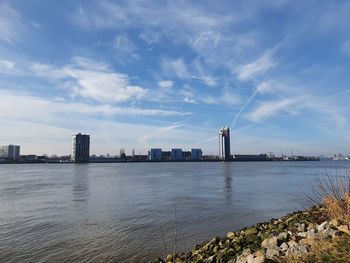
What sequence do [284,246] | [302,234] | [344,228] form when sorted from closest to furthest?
[344,228]
[284,246]
[302,234]

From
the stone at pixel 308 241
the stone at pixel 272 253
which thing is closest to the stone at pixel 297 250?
the stone at pixel 308 241

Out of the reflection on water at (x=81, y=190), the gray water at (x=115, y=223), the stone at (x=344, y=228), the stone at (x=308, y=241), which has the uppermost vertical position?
the stone at (x=344, y=228)

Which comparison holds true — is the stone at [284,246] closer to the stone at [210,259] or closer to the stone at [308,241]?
the stone at [308,241]

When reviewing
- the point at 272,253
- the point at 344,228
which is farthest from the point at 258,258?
the point at 344,228

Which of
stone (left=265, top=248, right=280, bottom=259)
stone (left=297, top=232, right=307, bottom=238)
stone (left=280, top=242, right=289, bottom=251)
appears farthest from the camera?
stone (left=297, top=232, right=307, bottom=238)

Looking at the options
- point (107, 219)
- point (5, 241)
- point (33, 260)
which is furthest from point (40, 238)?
point (107, 219)

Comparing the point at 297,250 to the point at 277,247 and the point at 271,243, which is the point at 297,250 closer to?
the point at 277,247

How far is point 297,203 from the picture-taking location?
101ft

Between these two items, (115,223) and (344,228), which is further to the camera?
(115,223)

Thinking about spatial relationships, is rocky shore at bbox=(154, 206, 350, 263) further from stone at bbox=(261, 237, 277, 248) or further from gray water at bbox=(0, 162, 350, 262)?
gray water at bbox=(0, 162, 350, 262)

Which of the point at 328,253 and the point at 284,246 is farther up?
the point at 328,253

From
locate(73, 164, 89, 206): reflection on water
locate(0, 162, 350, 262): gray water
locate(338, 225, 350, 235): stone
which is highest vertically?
locate(338, 225, 350, 235): stone

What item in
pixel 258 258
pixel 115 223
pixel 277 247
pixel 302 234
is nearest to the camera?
pixel 258 258

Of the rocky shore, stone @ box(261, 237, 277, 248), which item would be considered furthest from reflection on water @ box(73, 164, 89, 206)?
stone @ box(261, 237, 277, 248)
